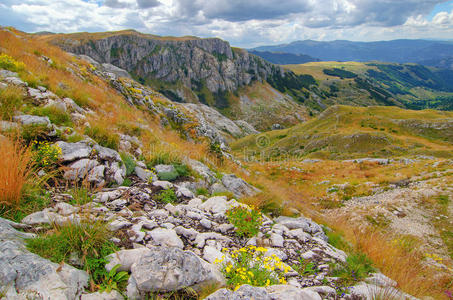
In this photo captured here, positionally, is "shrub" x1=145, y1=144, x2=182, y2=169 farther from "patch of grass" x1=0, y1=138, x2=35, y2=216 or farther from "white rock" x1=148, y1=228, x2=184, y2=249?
"patch of grass" x1=0, y1=138, x2=35, y2=216

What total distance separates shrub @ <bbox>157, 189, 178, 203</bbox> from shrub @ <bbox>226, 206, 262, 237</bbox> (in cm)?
178

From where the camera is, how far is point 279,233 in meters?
6.01

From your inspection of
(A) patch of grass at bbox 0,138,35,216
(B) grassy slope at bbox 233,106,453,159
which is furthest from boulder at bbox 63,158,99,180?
(B) grassy slope at bbox 233,106,453,159

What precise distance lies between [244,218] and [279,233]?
3.51 feet

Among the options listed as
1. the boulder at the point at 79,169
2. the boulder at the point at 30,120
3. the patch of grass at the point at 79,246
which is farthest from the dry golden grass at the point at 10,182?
the boulder at the point at 30,120

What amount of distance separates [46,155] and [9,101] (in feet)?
10.8

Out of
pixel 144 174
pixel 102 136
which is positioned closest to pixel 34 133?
pixel 102 136

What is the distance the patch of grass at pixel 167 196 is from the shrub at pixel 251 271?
117 inches

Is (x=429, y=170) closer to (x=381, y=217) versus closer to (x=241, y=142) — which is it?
(x=381, y=217)

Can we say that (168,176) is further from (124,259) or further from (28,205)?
(124,259)

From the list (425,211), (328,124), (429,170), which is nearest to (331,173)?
(429,170)

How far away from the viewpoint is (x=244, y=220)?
5766 millimetres

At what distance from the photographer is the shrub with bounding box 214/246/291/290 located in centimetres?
349

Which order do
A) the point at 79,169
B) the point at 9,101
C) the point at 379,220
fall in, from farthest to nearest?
the point at 379,220, the point at 9,101, the point at 79,169
